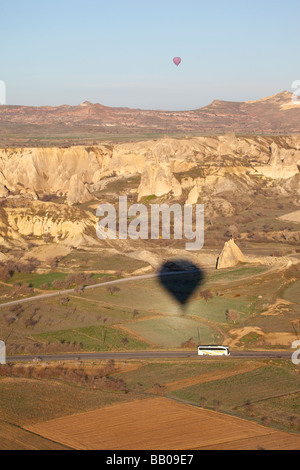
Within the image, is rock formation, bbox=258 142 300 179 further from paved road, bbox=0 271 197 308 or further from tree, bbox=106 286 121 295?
tree, bbox=106 286 121 295

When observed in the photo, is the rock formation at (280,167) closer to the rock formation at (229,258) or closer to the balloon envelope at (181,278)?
the balloon envelope at (181,278)

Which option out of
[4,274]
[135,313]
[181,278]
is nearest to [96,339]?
[135,313]

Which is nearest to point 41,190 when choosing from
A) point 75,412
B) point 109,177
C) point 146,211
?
point 109,177

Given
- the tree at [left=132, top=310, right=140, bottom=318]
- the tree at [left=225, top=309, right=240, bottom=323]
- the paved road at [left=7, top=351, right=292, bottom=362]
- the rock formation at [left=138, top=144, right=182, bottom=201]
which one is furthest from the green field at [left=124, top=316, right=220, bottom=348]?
the rock formation at [left=138, top=144, right=182, bottom=201]

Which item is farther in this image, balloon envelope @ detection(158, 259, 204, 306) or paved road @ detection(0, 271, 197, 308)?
balloon envelope @ detection(158, 259, 204, 306)

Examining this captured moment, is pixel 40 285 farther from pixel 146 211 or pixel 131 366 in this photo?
pixel 146 211

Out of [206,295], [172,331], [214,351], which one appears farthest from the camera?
[206,295]

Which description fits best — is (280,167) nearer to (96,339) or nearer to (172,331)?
(172,331)

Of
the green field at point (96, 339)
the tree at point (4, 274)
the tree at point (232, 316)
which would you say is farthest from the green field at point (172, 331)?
the tree at point (4, 274)
